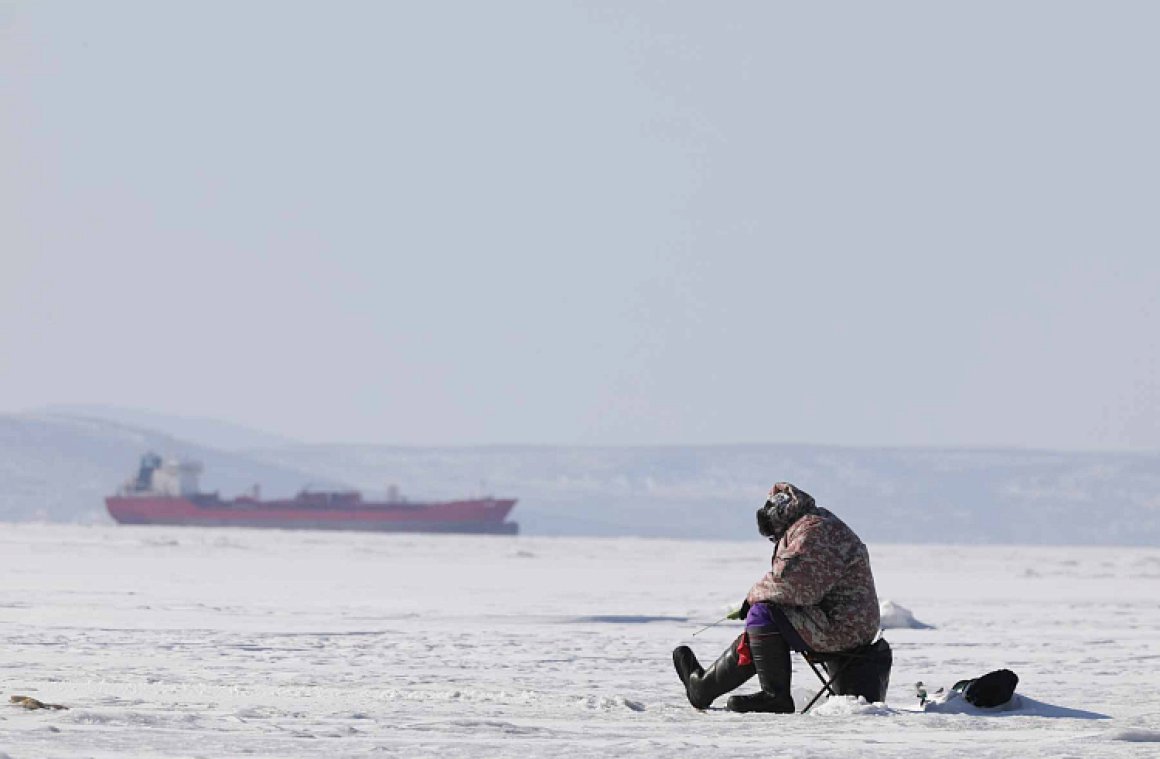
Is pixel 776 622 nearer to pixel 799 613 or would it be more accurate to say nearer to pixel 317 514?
pixel 799 613

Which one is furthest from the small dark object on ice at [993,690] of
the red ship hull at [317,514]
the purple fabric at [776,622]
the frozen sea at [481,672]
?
the red ship hull at [317,514]

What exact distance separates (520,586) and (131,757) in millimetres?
15410

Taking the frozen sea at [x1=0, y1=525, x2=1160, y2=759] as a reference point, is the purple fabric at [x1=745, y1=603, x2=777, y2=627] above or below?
above

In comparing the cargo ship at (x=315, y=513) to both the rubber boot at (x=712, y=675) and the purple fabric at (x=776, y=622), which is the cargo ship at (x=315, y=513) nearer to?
the rubber boot at (x=712, y=675)

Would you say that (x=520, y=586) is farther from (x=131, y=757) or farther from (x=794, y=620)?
(x=131, y=757)

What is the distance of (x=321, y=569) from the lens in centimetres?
2506

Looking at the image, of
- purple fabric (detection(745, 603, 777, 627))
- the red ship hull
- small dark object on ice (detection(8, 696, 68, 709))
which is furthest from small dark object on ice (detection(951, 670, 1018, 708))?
the red ship hull

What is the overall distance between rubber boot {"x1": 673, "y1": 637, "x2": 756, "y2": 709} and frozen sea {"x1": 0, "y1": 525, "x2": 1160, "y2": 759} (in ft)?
0.42

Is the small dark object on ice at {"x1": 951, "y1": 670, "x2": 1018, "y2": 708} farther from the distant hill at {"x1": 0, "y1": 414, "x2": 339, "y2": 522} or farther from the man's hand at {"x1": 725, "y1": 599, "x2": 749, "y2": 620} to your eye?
the distant hill at {"x1": 0, "y1": 414, "x2": 339, "y2": 522}

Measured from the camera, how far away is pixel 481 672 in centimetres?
959

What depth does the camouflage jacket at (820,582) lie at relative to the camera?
760 centimetres

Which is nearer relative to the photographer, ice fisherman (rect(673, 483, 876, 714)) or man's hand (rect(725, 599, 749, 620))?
ice fisherman (rect(673, 483, 876, 714))

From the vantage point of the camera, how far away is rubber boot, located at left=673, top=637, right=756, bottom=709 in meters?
7.67

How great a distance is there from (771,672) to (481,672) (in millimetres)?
→ 2366
